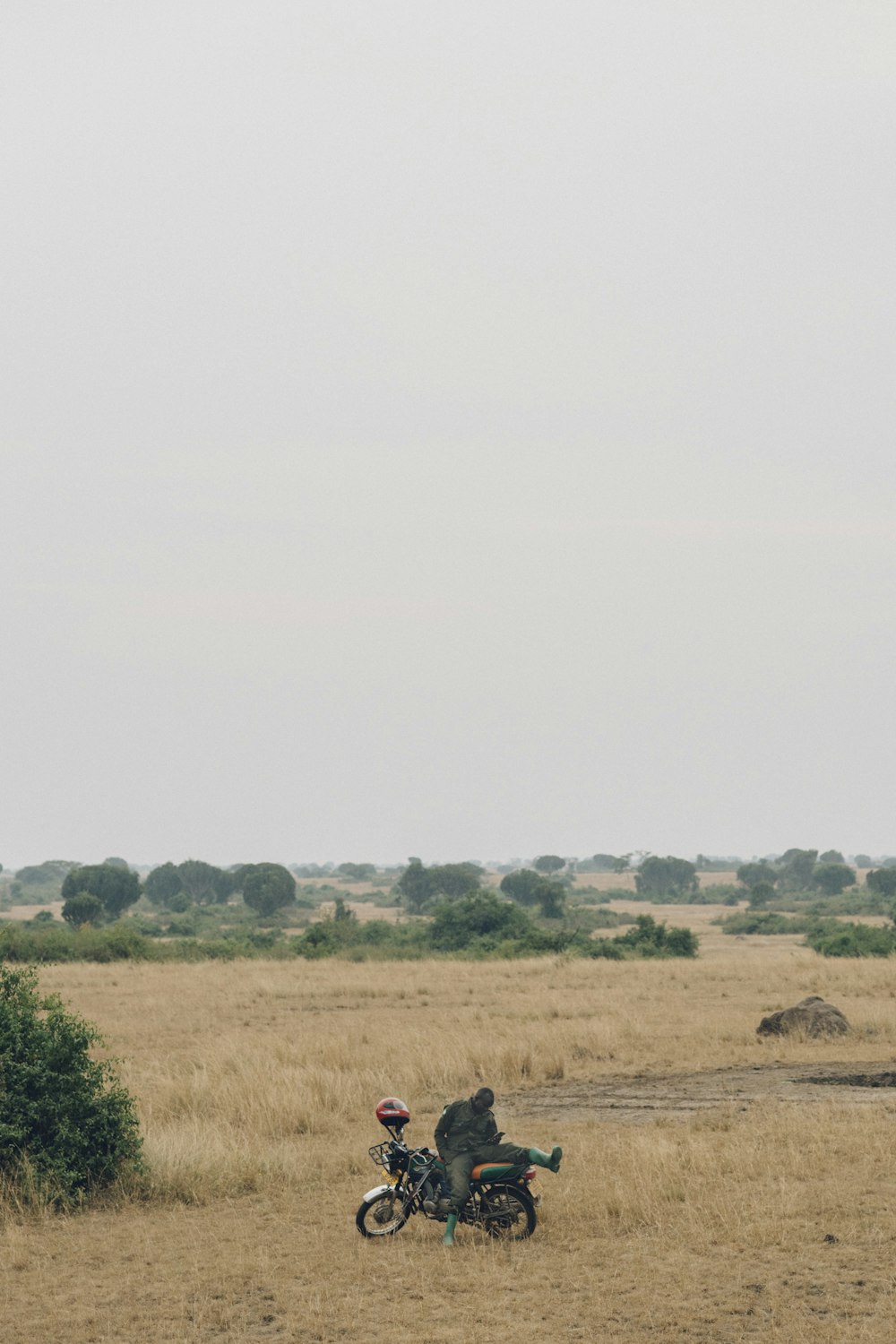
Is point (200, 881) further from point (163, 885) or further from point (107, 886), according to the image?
point (107, 886)

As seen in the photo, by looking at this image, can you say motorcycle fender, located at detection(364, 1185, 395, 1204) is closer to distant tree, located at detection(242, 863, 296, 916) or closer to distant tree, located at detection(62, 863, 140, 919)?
distant tree, located at detection(62, 863, 140, 919)

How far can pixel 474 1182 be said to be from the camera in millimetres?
11703

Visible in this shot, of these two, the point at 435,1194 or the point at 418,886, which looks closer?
the point at 435,1194

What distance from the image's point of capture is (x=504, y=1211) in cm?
1184

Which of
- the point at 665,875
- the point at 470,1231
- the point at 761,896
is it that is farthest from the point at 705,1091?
the point at 665,875

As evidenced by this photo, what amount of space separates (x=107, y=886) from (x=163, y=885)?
41.9m

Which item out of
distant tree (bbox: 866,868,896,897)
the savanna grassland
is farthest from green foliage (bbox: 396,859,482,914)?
the savanna grassland

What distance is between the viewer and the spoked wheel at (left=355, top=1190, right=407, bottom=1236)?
11.9m

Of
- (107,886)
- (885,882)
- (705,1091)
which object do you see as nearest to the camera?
(705,1091)

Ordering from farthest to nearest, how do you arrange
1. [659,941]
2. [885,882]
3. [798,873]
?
1. [798,873]
2. [885,882]
3. [659,941]

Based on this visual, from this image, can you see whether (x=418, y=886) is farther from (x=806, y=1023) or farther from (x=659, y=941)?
(x=806, y=1023)

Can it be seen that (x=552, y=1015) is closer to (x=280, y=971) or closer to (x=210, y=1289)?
(x=280, y=971)

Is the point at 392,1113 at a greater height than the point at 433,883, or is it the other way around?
the point at 392,1113

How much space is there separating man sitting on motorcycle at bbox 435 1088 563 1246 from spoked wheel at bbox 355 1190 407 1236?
0.51 metres
